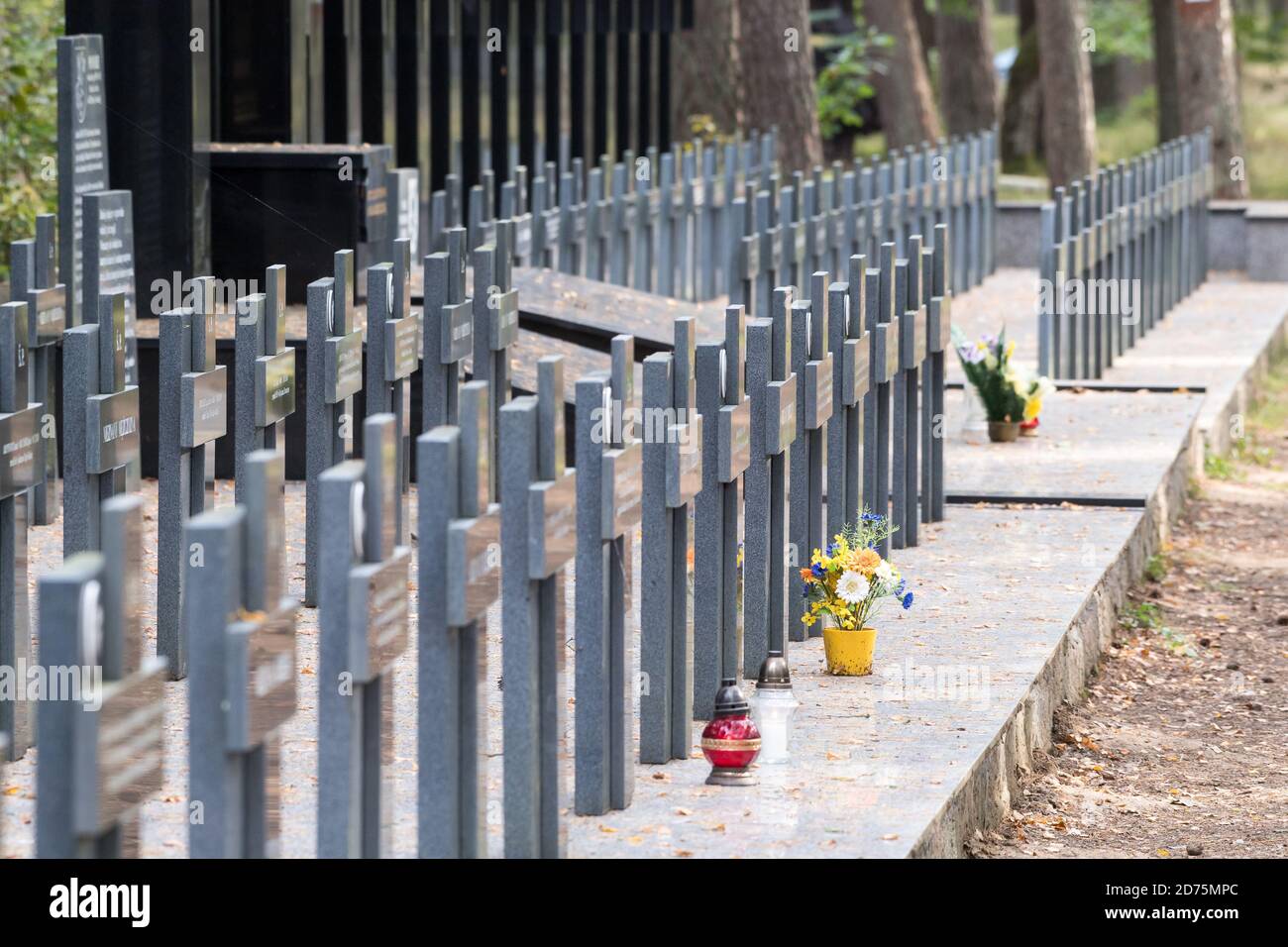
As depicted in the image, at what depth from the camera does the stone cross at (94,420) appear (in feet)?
20.4

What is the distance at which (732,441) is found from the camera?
6.16 metres

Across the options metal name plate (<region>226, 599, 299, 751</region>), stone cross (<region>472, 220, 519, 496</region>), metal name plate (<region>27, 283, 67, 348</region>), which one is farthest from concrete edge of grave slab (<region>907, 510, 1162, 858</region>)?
metal name plate (<region>27, 283, 67, 348</region>)

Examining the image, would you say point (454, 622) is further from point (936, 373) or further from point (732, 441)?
point (936, 373)

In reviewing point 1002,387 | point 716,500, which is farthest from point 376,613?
point 1002,387

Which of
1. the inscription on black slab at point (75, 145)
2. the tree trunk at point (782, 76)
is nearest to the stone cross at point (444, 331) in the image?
the inscription on black slab at point (75, 145)

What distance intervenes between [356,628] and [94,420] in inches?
90.0

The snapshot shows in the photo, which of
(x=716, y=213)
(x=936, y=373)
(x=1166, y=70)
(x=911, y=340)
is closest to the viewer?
(x=911, y=340)

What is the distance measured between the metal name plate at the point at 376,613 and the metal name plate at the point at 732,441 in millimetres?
1840

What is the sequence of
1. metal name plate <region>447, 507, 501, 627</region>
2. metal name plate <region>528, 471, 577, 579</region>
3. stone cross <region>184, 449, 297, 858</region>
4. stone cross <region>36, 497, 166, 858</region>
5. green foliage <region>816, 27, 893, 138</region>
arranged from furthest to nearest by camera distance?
green foliage <region>816, 27, 893, 138</region>, metal name plate <region>528, 471, 577, 579</region>, metal name plate <region>447, 507, 501, 627</region>, stone cross <region>184, 449, 297, 858</region>, stone cross <region>36, 497, 166, 858</region>

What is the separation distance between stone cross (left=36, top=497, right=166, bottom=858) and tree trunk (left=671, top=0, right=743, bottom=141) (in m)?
18.0

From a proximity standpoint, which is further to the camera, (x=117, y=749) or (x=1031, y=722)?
(x=1031, y=722)

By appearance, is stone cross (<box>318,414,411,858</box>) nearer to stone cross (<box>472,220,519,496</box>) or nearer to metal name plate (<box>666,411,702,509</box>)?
metal name plate (<box>666,411,702,509</box>)

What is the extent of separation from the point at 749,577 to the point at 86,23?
5714 mm

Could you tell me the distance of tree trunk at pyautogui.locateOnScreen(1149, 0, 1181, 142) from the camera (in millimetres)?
25281
